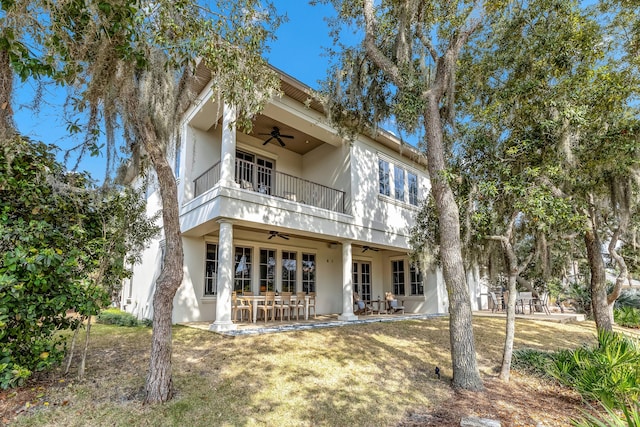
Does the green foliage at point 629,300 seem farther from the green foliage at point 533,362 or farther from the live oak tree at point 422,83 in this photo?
the live oak tree at point 422,83

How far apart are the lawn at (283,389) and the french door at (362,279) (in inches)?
238

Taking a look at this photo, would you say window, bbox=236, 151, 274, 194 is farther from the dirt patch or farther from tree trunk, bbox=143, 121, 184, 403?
the dirt patch

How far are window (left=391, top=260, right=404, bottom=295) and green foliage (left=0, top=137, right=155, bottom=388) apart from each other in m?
11.2

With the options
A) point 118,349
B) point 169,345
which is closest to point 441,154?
point 169,345

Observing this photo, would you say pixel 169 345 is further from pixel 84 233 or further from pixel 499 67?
pixel 499 67

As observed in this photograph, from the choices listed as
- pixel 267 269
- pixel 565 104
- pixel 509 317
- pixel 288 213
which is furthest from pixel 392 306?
pixel 565 104

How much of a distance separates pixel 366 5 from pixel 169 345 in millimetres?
6752

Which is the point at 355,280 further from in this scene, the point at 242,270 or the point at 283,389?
the point at 283,389

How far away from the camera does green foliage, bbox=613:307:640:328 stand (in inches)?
477

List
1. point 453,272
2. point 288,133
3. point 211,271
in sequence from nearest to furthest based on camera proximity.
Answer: point 453,272 < point 211,271 < point 288,133

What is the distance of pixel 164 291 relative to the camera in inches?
163

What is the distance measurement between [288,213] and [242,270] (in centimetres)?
274

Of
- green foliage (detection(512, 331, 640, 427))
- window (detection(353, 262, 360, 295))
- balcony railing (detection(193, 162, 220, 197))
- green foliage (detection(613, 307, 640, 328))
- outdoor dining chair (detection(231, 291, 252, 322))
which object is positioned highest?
balcony railing (detection(193, 162, 220, 197))

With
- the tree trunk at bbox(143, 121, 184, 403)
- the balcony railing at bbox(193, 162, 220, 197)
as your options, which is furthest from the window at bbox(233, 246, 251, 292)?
the tree trunk at bbox(143, 121, 184, 403)
